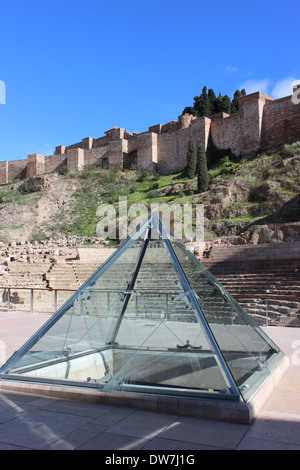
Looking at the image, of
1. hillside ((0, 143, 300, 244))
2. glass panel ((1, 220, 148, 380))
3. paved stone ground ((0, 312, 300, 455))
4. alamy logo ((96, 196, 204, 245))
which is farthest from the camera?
alamy logo ((96, 196, 204, 245))

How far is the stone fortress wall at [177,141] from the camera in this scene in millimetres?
30391

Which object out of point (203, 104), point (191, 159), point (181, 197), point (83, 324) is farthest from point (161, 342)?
point (203, 104)

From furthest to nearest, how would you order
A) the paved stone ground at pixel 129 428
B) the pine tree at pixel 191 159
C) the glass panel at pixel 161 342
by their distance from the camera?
the pine tree at pixel 191 159, the glass panel at pixel 161 342, the paved stone ground at pixel 129 428

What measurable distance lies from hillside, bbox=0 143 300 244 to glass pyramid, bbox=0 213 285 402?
47.2 feet

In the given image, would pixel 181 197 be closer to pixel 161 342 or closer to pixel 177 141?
pixel 177 141

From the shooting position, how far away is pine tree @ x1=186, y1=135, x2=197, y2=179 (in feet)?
104

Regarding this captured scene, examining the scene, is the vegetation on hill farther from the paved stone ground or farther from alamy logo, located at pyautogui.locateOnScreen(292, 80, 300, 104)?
the paved stone ground

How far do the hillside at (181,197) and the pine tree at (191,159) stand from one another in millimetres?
1233

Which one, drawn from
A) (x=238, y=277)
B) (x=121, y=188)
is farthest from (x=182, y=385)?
(x=121, y=188)

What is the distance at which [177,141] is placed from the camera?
119 ft

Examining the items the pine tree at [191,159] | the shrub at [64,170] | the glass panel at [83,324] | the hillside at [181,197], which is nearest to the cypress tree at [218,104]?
the pine tree at [191,159]

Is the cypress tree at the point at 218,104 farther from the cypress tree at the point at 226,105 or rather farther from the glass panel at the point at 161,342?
the glass panel at the point at 161,342

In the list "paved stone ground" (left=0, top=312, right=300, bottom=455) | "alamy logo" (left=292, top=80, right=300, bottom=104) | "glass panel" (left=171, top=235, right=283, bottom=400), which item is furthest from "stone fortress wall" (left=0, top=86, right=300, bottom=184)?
"paved stone ground" (left=0, top=312, right=300, bottom=455)

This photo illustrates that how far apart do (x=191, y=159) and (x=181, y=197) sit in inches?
217
